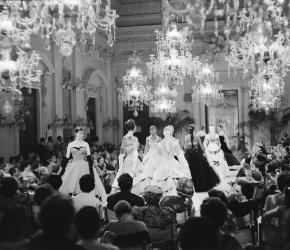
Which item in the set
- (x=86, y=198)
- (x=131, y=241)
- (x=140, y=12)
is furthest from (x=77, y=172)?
(x=140, y=12)

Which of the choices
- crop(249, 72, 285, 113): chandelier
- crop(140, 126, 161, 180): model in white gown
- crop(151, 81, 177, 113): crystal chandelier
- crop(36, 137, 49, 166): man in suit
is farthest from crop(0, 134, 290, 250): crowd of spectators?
crop(151, 81, 177, 113): crystal chandelier

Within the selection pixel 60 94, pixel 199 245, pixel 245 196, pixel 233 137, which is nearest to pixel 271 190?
pixel 245 196

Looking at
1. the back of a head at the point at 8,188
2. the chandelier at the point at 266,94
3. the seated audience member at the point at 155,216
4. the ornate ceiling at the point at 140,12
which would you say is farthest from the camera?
the ornate ceiling at the point at 140,12

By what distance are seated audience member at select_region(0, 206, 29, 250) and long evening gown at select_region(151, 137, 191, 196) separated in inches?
228

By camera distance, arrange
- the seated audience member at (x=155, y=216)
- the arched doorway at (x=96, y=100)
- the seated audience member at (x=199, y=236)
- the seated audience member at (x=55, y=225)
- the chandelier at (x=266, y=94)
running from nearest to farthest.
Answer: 1. the seated audience member at (x=55, y=225)
2. the seated audience member at (x=199, y=236)
3. the seated audience member at (x=155, y=216)
4. the chandelier at (x=266, y=94)
5. the arched doorway at (x=96, y=100)

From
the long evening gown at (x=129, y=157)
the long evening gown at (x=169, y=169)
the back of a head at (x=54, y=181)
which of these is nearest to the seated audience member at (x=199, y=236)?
the back of a head at (x=54, y=181)

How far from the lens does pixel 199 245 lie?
2.93 metres

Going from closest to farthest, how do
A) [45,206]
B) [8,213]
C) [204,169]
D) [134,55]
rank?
[45,206] < [8,213] < [204,169] < [134,55]

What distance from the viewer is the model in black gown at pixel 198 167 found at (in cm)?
1189

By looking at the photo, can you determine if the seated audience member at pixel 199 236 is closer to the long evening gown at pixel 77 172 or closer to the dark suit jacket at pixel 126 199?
the dark suit jacket at pixel 126 199

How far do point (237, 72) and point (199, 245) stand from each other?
63.4 feet

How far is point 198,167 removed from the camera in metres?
12.0

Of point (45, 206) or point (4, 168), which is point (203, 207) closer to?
point (45, 206)

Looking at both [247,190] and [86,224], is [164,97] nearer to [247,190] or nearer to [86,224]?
[247,190]
